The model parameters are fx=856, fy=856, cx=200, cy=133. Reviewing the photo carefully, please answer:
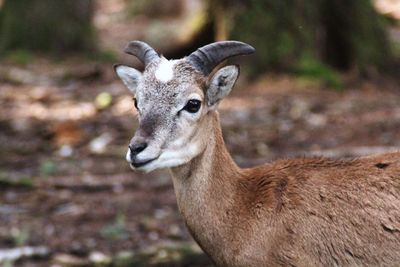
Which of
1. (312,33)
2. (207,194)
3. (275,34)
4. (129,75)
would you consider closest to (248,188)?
(207,194)

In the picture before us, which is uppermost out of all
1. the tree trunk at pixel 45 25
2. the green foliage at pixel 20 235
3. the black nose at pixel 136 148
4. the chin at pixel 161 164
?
the black nose at pixel 136 148

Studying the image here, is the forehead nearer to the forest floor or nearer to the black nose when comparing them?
the black nose

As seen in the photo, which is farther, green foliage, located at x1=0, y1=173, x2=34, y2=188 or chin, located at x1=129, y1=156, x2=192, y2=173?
green foliage, located at x1=0, y1=173, x2=34, y2=188

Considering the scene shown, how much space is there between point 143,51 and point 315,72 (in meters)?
8.77

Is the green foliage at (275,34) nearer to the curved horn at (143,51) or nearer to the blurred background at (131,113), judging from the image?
the blurred background at (131,113)

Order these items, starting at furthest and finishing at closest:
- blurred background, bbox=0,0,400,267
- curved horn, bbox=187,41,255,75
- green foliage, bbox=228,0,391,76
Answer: green foliage, bbox=228,0,391,76 < blurred background, bbox=0,0,400,267 < curved horn, bbox=187,41,255,75

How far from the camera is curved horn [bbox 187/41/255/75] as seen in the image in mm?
7344

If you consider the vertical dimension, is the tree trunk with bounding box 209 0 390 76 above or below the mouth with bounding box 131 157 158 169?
below

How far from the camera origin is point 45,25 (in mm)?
18500

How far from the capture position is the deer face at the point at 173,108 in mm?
6953

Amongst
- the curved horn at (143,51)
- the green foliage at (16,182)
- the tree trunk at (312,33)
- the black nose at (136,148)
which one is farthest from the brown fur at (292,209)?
the tree trunk at (312,33)

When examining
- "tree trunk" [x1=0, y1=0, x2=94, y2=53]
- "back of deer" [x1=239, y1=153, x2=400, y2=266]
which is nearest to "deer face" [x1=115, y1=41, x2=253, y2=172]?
"back of deer" [x1=239, y1=153, x2=400, y2=266]

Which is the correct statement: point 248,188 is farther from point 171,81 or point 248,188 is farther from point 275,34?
point 275,34

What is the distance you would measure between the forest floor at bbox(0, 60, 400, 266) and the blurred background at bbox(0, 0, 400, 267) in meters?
0.03
